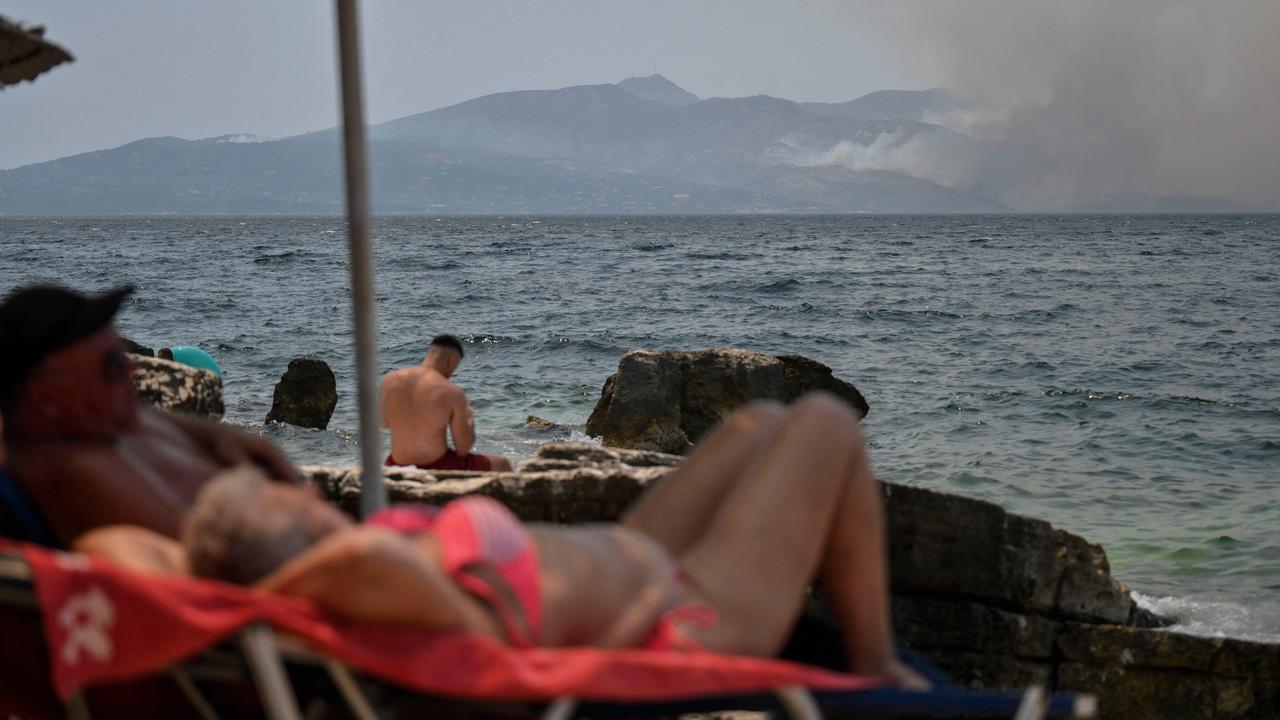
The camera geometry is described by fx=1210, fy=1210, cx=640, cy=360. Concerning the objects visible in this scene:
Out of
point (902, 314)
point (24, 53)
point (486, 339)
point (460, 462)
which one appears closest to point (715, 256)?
point (902, 314)

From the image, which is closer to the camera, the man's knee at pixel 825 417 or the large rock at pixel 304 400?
the man's knee at pixel 825 417

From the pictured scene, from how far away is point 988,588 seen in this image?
4.61 meters

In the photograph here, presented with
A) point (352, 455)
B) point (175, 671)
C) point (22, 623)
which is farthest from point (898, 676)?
point (352, 455)

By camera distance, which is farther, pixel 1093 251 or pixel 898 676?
pixel 1093 251

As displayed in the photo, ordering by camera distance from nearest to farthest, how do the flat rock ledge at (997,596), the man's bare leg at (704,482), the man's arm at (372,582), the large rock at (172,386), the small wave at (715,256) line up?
the man's arm at (372,582) → the man's bare leg at (704,482) → the flat rock ledge at (997,596) → the large rock at (172,386) → the small wave at (715,256)

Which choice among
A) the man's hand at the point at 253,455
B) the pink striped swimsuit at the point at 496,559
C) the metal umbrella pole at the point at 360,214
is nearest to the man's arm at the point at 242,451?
the man's hand at the point at 253,455

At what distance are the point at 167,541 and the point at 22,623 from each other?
1.04 feet

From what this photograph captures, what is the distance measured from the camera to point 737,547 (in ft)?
8.87

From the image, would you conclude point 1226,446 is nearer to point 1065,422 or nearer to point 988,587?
point 1065,422

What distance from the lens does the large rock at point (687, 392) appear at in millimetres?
11414

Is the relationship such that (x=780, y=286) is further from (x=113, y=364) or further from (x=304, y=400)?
(x=113, y=364)

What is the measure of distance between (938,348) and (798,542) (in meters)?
20.4

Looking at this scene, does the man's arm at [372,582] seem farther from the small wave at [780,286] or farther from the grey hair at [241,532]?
the small wave at [780,286]

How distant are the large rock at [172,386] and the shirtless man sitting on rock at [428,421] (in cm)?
200
